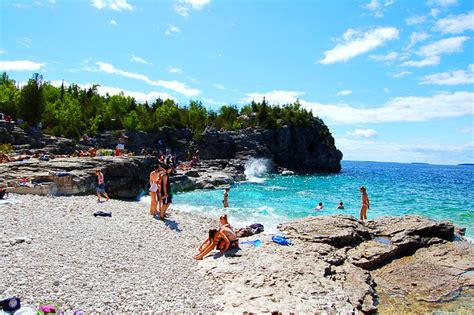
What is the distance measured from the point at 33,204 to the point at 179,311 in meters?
10.3

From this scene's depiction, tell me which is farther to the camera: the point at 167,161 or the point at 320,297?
the point at 167,161

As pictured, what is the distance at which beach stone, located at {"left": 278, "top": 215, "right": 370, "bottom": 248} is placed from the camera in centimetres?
1418

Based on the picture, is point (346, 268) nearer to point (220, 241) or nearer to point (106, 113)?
point (220, 241)

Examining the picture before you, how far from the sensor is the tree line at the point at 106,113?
Result: 43906 mm

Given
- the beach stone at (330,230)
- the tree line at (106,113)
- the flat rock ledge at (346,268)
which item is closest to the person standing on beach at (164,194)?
the flat rock ledge at (346,268)

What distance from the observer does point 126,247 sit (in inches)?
414

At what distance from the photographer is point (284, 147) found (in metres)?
80.2

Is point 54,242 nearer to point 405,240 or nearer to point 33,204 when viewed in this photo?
point 33,204

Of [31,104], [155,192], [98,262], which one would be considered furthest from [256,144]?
[98,262]

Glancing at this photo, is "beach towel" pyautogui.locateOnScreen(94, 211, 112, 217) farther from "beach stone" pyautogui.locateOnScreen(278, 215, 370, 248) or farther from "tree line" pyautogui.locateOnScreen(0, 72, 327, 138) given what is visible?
"tree line" pyautogui.locateOnScreen(0, 72, 327, 138)

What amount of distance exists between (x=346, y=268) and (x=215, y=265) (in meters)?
4.69

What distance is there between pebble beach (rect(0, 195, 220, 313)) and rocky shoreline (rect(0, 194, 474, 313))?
26 mm

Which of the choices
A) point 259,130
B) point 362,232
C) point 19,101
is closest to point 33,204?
point 362,232

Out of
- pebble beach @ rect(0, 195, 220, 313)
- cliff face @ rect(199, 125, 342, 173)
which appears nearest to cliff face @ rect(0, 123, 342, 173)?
cliff face @ rect(199, 125, 342, 173)
